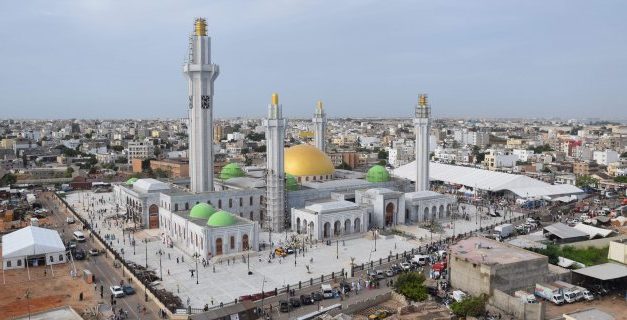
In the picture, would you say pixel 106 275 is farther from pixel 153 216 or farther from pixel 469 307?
pixel 469 307

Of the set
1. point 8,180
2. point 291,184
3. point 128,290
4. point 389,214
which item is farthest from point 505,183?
point 8,180

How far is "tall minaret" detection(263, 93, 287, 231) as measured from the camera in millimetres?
46562

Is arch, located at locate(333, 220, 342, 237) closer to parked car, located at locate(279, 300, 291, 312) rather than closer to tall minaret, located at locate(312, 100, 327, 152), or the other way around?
parked car, located at locate(279, 300, 291, 312)

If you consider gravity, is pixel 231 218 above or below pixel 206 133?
below

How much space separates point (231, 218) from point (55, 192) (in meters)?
38.9

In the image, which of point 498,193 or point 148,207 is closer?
point 148,207

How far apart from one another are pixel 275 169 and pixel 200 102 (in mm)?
8553

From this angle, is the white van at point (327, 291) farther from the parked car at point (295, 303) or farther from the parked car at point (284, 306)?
the parked car at point (284, 306)

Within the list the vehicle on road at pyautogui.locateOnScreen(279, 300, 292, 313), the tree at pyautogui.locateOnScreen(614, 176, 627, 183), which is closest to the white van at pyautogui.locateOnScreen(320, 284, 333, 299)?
the vehicle on road at pyautogui.locateOnScreen(279, 300, 292, 313)

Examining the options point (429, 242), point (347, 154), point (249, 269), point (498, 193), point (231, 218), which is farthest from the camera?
point (347, 154)

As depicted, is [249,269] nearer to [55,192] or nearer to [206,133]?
[206,133]

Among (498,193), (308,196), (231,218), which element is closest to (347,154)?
(498,193)

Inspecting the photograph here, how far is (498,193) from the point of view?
63.8 m

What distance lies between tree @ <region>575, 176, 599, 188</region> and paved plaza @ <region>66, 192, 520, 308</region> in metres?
27.7
